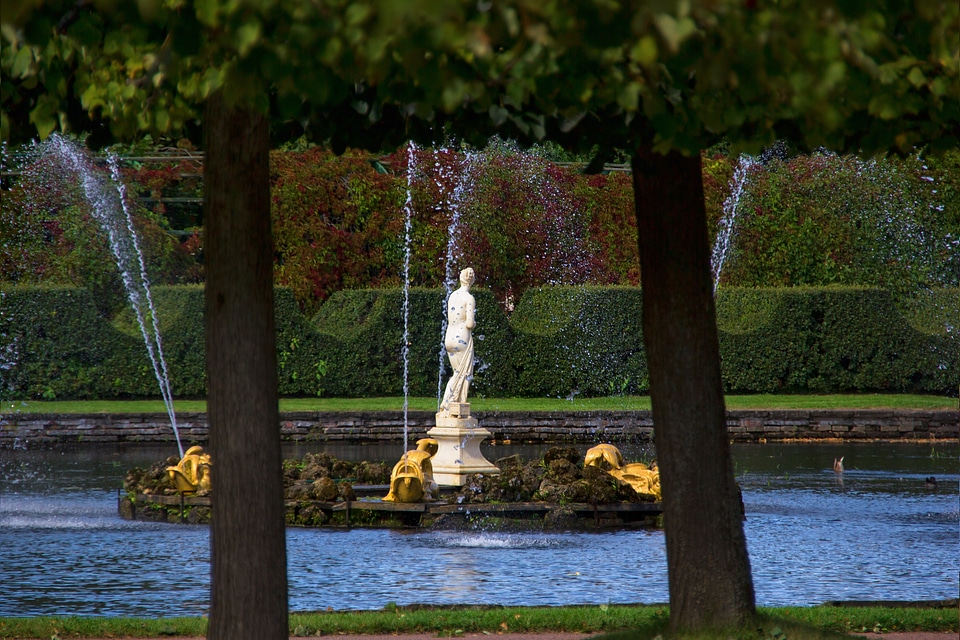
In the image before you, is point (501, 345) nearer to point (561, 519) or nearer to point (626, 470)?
point (626, 470)

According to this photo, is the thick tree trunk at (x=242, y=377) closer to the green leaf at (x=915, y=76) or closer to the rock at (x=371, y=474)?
the green leaf at (x=915, y=76)

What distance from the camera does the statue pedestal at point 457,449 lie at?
1251 centimetres

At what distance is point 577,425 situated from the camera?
19.2m

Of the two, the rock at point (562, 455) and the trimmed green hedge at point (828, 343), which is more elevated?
the trimmed green hedge at point (828, 343)

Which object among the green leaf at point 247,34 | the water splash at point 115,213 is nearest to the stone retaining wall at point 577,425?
the water splash at point 115,213

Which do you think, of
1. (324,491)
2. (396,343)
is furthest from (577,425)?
(324,491)

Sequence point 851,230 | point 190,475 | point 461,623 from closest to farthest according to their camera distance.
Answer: point 461,623
point 190,475
point 851,230

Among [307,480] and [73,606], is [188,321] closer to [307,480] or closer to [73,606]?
[307,480]

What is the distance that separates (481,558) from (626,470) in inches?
109

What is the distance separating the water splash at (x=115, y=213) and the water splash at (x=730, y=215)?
1240 cm

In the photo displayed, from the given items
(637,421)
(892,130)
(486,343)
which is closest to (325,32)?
(892,130)

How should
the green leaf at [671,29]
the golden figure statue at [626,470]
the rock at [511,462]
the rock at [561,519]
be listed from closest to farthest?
the green leaf at [671,29], the rock at [561,519], the golden figure statue at [626,470], the rock at [511,462]

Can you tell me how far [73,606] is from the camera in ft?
24.1

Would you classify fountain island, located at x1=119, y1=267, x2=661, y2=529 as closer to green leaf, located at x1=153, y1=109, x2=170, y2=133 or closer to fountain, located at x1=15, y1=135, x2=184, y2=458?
green leaf, located at x1=153, y1=109, x2=170, y2=133
